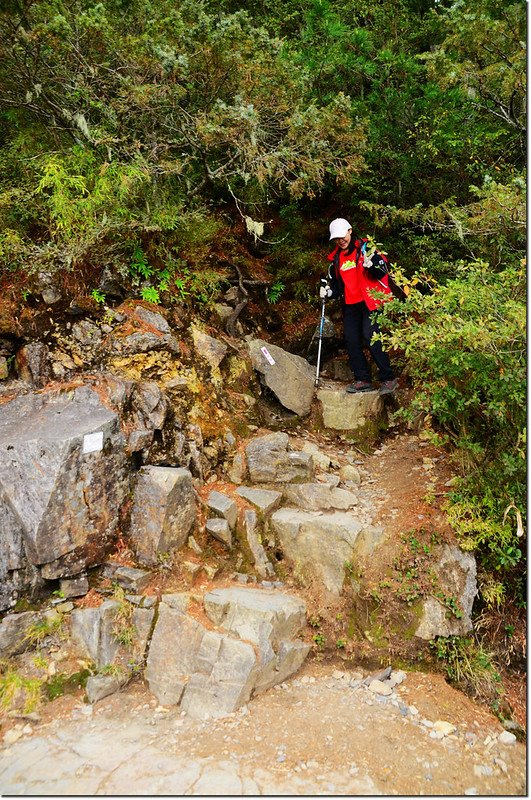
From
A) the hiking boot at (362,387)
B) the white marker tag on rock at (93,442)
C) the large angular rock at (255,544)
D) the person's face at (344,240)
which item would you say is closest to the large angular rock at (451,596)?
the large angular rock at (255,544)

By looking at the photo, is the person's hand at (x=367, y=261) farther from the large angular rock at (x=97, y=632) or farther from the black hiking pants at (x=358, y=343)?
the large angular rock at (x=97, y=632)

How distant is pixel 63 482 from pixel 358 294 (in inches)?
208

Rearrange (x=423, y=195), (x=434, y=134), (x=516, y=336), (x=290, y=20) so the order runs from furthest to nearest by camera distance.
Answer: (x=290, y=20) < (x=423, y=195) < (x=434, y=134) < (x=516, y=336)

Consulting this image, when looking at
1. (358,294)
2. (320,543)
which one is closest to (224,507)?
(320,543)

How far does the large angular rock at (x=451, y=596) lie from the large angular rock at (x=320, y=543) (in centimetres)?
97

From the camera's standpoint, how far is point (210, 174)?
7543 millimetres

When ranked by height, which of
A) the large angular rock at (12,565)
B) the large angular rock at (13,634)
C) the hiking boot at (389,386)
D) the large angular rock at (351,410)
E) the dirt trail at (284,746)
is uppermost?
the hiking boot at (389,386)

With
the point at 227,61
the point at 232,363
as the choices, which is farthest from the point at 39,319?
the point at 227,61

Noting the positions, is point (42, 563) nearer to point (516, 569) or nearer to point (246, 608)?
point (246, 608)

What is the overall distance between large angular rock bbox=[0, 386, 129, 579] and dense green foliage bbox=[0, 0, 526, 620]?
2.31 metres

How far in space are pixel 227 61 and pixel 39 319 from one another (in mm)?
4342

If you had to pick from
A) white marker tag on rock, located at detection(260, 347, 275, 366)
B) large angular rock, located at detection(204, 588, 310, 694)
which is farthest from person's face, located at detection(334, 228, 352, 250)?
large angular rock, located at detection(204, 588, 310, 694)

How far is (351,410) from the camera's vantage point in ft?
25.7

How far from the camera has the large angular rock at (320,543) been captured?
18.4 ft
